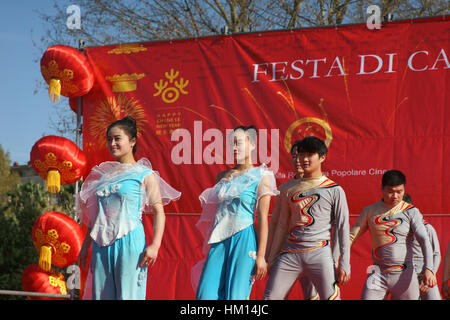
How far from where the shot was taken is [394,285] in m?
4.79

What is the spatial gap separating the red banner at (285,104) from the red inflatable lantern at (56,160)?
29 centimetres

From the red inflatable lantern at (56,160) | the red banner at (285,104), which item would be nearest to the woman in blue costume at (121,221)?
the red banner at (285,104)

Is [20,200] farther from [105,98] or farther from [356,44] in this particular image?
[356,44]

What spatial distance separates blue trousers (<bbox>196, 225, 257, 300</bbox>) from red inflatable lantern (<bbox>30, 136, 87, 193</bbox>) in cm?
338

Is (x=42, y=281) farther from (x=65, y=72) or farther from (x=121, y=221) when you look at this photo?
(x=121, y=221)

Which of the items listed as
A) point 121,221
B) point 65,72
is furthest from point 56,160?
point 121,221

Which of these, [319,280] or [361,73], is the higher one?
[361,73]

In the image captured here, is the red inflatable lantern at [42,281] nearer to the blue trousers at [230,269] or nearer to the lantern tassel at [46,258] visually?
the lantern tassel at [46,258]

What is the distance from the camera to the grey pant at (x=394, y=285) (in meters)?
4.75

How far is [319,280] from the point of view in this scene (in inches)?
170

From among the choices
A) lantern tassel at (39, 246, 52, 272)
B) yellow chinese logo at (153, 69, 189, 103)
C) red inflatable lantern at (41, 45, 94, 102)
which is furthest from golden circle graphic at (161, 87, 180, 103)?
lantern tassel at (39, 246, 52, 272)

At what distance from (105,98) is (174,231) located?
1.91m
